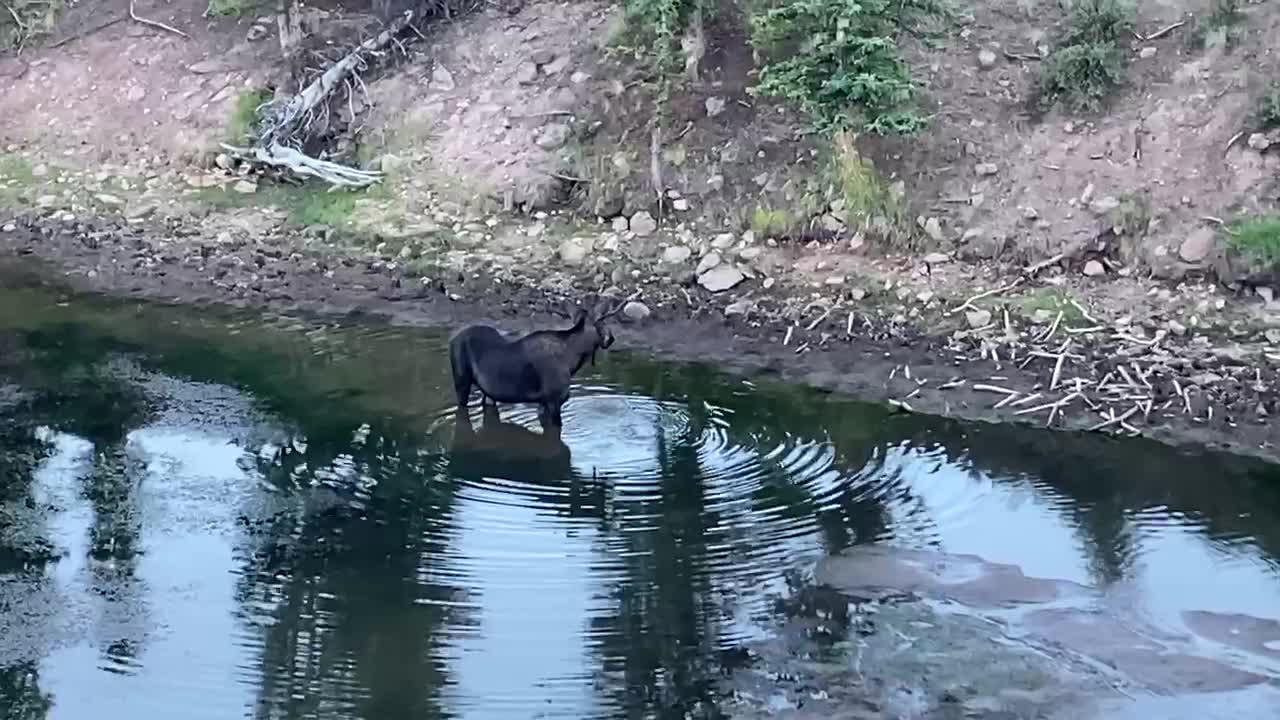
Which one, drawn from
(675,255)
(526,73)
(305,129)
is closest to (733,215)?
(675,255)

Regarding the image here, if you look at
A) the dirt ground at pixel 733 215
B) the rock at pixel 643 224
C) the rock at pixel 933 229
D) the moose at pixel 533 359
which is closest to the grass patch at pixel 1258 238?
the dirt ground at pixel 733 215

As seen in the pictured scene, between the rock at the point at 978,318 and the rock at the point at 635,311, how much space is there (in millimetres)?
3152

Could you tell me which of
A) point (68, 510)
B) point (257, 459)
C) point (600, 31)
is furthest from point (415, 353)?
point (600, 31)

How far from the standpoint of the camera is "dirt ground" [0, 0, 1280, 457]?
14.2 metres

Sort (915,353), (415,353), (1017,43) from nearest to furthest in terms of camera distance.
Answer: (915,353) → (415,353) → (1017,43)

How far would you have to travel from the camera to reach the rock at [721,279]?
16.2m

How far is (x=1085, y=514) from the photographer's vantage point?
11336 mm

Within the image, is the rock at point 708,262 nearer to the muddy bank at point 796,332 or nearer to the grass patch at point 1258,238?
the muddy bank at point 796,332

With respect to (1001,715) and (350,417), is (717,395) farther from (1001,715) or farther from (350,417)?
(1001,715)

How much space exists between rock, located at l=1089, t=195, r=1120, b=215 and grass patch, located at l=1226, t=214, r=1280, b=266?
1153 mm

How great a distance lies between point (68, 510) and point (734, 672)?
17.6ft

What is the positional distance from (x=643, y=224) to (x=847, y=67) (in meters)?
2.81

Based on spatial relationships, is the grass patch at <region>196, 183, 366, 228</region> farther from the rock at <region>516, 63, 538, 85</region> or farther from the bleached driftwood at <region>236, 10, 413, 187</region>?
the rock at <region>516, 63, 538, 85</region>

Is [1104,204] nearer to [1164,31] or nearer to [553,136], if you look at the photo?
[1164,31]
